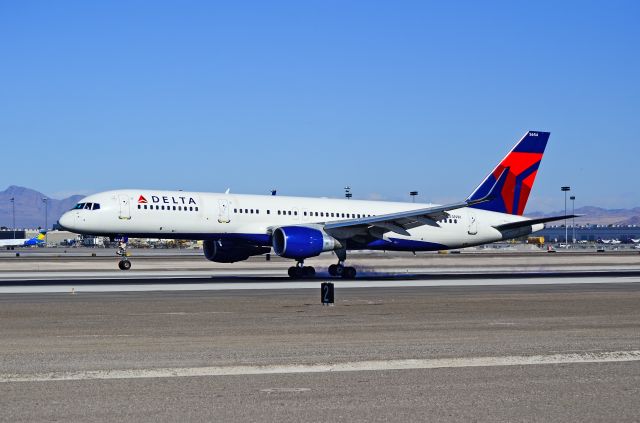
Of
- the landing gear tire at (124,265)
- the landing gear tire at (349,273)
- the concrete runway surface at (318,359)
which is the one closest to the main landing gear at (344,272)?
the landing gear tire at (349,273)

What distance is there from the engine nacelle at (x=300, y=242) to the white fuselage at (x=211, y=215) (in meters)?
2.83

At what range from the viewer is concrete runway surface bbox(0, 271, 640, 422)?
11.9 meters

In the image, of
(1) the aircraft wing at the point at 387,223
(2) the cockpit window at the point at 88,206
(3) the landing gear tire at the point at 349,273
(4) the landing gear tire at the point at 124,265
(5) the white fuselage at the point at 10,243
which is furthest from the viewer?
(5) the white fuselage at the point at 10,243

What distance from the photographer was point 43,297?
33.2 meters

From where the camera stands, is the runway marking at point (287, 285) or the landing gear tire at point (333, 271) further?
the landing gear tire at point (333, 271)

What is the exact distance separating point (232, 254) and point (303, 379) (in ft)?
126

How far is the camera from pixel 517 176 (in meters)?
59.0

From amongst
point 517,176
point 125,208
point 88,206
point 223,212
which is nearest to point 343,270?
point 223,212

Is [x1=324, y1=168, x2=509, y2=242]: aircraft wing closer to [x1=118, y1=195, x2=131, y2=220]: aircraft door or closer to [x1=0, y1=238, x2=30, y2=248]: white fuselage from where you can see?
[x1=118, y1=195, x2=131, y2=220]: aircraft door

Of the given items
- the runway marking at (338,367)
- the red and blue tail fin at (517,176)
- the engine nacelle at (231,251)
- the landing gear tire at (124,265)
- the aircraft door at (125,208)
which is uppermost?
the red and blue tail fin at (517,176)

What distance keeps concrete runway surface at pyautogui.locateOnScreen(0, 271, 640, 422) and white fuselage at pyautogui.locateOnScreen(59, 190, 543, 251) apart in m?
16.2

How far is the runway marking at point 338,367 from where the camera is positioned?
48.2ft

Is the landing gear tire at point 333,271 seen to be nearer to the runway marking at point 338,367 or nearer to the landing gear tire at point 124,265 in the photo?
the landing gear tire at point 124,265

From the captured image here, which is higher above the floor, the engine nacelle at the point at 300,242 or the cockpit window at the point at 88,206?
the cockpit window at the point at 88,206
